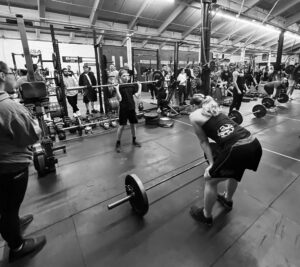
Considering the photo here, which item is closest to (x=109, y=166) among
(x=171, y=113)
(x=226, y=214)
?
(x=226, y=214)

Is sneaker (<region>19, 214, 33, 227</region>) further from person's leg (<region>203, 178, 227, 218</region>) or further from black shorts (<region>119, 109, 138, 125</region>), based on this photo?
black shorts (<region>119, 109, 138, 125</region>)

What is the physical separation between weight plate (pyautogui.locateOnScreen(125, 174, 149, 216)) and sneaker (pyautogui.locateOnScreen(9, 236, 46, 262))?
0.79 metres

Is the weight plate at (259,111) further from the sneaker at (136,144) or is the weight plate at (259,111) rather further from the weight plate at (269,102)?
the sneaker at (136,144)

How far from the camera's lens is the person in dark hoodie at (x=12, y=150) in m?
1.06

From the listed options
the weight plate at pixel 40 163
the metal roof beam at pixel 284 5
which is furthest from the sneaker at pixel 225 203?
the metal roof beam at pixel 284 5

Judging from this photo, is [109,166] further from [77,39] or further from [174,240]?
[77,39]

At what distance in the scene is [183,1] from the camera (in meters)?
7.66

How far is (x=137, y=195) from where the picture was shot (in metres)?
1.66

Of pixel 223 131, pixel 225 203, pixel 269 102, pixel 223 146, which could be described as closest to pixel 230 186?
pixel 225 203

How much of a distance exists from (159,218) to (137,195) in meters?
0.31

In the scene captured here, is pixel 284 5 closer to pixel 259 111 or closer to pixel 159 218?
pixel 259 111

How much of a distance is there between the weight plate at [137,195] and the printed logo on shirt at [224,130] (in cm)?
80

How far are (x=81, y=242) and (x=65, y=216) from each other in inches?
15.1

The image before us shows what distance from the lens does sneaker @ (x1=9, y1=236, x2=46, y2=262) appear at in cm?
133
